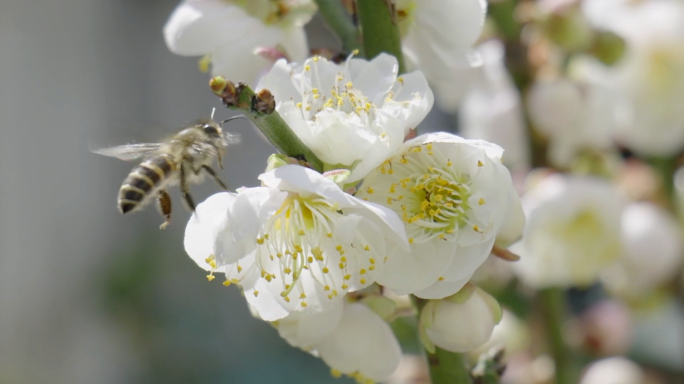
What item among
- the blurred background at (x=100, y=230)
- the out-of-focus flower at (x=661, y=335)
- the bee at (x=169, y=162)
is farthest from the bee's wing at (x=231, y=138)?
the blurred background at (x=100, y=230)

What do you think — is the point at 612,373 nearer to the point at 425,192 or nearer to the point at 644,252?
the point at 644,252

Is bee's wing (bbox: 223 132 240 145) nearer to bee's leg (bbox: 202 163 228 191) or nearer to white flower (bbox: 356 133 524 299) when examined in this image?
bee's leg (bbox: 202 163 228 191)

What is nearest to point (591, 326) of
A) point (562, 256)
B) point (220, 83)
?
point (562, 256)

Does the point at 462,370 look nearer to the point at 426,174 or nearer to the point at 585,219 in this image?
the point at 426,174

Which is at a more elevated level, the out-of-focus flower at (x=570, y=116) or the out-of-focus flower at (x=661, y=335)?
the out-of-focus flower at (x=570, y=116)

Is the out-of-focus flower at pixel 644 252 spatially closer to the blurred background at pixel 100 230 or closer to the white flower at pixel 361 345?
the white flower at pixel 361 345

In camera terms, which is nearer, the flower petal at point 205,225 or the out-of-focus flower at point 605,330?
the flower petal at point 205,225

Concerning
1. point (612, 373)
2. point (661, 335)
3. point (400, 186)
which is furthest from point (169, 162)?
point (661, 335)
